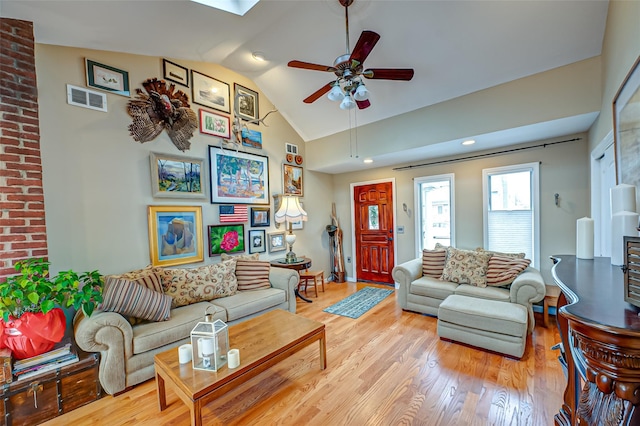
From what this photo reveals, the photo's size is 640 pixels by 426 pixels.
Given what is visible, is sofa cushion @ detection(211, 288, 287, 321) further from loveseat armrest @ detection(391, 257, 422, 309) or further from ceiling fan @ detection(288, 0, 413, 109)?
ceiling fan @ detection(288, 0, 413, 109)

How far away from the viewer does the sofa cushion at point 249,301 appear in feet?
8.84

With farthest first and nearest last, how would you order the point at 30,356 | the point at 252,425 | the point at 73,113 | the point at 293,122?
the point at 293,122 < the point at 73,113 < the point at 30,356 < the point at 252,425

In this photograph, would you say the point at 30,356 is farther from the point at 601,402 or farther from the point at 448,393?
the point at 601,402

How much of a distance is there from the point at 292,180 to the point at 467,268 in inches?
119

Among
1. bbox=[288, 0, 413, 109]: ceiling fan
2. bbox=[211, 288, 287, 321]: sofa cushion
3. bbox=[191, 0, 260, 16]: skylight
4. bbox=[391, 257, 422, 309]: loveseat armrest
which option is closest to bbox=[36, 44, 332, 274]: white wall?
bbox=[211, 288, 287, 321]: sofa cushion

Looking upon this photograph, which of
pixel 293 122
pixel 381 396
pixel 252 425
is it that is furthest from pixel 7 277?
pixel 293 122

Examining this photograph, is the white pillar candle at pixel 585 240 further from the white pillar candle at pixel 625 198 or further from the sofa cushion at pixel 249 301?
the sofa cushion at pixel 249 301

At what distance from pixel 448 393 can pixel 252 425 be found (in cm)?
143

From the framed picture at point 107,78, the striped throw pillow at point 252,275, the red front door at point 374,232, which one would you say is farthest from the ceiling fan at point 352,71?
the red front door at point 374,232

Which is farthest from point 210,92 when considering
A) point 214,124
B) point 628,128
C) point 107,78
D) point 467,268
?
point 467,268

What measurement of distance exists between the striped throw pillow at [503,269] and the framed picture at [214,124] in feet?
12.9

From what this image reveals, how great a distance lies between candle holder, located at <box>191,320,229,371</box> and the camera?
1.63 meters

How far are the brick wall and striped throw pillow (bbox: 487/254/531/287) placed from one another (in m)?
4.55

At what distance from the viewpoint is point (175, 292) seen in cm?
268
